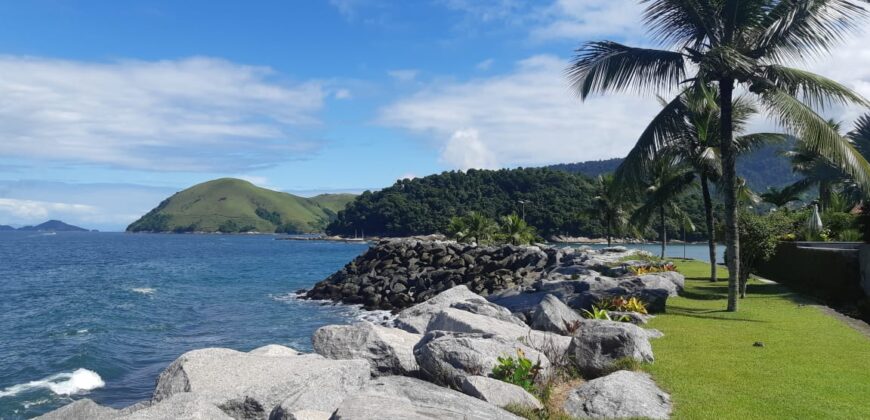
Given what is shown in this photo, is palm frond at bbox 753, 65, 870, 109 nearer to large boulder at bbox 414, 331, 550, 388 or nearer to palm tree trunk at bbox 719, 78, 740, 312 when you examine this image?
palm tree trunk at bbox 719, 78, 740, 312

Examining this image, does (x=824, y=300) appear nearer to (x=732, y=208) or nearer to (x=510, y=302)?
(x=732, y=208)

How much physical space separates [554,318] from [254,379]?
7.09 m

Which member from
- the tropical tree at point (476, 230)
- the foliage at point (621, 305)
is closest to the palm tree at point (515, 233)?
the tropical tree at point (476, 230)

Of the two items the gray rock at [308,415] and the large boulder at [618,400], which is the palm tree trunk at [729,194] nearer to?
the large boulder at [618,400]

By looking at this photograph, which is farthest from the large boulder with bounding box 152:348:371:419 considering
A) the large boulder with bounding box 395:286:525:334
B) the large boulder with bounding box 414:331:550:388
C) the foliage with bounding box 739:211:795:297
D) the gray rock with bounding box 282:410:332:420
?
the foliage with bounding box 739:211:795:297

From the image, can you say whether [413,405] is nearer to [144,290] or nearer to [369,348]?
[369,348]

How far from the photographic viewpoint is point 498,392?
829 centimetres

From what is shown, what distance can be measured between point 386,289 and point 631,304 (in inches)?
831

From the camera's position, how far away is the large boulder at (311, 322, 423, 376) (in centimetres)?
1009

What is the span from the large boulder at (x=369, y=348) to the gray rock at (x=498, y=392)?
1.86m

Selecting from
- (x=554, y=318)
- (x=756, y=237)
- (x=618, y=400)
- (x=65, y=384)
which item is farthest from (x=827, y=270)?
(x=65, y=384)

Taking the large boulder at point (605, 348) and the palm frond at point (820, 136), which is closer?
the large boulder at point (605, 348)

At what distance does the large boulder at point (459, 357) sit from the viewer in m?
9.25

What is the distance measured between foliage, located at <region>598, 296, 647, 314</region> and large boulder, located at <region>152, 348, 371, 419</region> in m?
9.33
